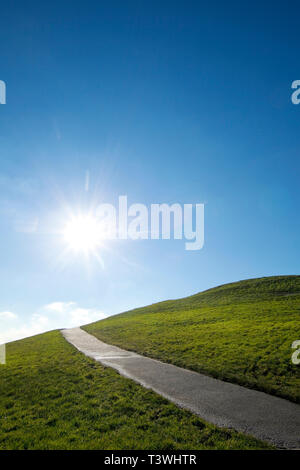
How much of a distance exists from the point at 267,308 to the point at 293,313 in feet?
22.2

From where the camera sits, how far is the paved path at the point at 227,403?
28.8 feet

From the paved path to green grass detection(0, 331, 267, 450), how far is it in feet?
2.50

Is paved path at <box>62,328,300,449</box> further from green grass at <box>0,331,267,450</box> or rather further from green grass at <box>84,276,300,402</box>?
green grass at <box>84,276,300,402</box>

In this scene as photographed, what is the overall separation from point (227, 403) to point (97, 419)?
596cm

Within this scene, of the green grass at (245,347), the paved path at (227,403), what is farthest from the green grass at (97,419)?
the green grass at (245,347)

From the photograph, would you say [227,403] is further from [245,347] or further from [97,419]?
[245,347]

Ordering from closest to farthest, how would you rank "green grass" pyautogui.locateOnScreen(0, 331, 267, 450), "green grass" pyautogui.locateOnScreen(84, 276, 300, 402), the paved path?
1. "green grass" pyautogui.locateOnScreen(0, 331, 267, 450)
2. the paved path
3. "green grass" pyautogui.locateOnScreen(84, 276, 300, 402)

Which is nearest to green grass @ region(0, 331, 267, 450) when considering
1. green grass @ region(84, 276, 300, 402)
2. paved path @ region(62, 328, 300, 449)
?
paved path @ region(62, 328, 300, 449)

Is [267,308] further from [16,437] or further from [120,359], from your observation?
[16,437]

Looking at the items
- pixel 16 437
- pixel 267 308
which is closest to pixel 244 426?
pixel 16 437

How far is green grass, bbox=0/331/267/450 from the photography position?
806 centimetres

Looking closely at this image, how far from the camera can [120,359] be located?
70.9ft

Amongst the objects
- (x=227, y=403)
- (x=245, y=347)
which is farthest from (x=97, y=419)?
(x=245, y=347)

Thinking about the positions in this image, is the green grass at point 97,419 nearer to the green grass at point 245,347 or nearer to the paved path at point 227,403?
the paved path at point 227,403
